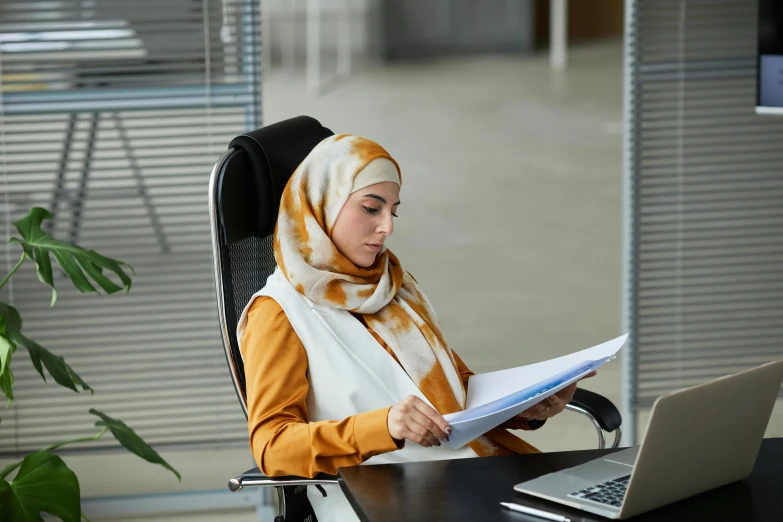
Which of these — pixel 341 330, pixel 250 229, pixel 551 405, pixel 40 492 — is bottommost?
pixel 40 492

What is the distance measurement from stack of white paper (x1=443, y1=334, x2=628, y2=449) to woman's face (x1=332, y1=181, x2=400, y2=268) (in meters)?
0.34

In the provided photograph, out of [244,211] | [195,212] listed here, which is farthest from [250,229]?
[195,212]

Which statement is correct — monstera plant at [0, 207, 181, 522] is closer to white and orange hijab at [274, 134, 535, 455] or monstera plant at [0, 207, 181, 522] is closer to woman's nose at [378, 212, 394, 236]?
white and orange hijab at [274, 134, 535, 455]

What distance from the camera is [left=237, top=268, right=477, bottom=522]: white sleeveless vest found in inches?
72.3

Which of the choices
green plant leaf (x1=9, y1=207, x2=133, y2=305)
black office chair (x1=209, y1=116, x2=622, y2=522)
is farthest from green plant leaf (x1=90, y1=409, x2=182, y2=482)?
black office chair (x1=209, y1=116, x2=622, y2=522)

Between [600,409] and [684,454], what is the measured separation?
0.75 meters

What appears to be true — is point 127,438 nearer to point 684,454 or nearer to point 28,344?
point 28,344

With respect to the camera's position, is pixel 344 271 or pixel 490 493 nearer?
pixel 490 493

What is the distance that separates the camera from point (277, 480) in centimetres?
172

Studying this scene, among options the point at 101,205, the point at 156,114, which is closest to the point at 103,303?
the point at 101,205

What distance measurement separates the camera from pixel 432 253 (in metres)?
5.99

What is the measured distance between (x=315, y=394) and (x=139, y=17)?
1.69 m

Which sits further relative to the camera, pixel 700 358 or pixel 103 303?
pixel 700 358

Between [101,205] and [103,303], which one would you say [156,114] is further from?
[103,303]
